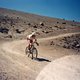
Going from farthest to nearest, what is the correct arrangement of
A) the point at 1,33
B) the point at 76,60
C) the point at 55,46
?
the point at 1,33 < the point at 55,46 < the point at 76,60

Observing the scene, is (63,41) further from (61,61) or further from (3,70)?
(61,61)

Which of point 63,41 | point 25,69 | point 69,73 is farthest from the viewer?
point 63,41

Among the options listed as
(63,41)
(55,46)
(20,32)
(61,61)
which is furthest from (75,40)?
(61,61)

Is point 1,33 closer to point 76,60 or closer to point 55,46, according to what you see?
point 55,46

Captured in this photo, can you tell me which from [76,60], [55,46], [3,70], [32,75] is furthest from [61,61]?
[55,46]

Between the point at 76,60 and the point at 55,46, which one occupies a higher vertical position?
the point at 76,60

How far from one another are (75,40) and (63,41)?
234cm

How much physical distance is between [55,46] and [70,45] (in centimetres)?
275

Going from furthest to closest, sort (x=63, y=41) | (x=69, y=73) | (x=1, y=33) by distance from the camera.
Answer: (x=1, y=33), (x=63, y=41), (x=69, y=73)

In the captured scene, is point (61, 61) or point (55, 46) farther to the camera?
point (55, 46)

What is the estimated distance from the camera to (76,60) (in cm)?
721

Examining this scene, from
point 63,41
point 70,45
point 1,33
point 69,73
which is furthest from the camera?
point 1,33

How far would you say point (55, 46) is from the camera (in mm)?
24781

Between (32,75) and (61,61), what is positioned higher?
(61,61)
